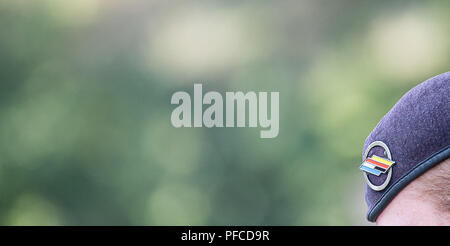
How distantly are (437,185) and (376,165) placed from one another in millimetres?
87

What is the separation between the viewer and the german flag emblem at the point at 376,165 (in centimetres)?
77

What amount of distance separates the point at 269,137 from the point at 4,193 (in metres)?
2.88

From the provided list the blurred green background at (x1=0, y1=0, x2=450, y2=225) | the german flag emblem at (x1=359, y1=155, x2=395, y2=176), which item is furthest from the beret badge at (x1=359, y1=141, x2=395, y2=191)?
the blurred green background at (x1=0, y1=0, x2=450, y2=225)

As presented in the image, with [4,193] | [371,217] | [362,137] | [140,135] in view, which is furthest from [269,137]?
[371,217]

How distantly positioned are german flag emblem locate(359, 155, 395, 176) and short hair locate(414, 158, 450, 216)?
0.14ft

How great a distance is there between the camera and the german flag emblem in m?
0.77

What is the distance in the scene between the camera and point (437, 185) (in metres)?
0.74

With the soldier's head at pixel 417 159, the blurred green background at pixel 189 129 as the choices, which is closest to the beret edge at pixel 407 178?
the soldier's head at pixel 417 159

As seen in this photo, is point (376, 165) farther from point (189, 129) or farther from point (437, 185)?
point (189, 129)

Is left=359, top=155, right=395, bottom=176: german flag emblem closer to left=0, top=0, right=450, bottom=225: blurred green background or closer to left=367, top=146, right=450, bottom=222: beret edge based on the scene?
left=367, top=146, right=450, bottom=222: beret edge

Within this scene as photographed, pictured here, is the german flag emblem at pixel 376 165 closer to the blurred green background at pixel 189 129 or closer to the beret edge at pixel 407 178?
the beret edge at pixel 407 178

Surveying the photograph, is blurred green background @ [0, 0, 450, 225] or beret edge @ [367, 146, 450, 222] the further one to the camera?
blurred green background @ [0, 0, 450, 225]

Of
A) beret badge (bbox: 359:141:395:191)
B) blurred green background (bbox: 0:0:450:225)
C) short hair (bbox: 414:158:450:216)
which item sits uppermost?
blurred green background (bbox: 0:0:450:225)

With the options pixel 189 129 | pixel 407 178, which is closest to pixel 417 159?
pixel 407 178
